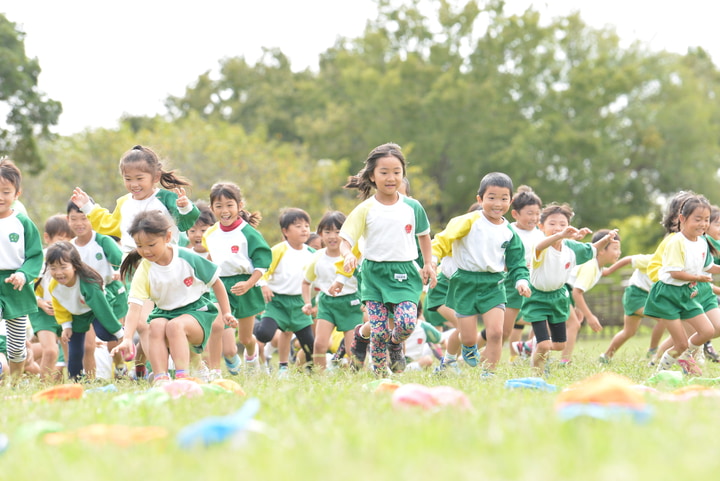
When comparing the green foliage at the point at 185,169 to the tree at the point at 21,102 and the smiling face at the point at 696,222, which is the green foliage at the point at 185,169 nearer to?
the tree at the point at 21,102

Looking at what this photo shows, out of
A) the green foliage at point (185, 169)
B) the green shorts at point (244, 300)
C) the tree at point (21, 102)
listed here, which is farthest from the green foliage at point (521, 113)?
the green shorts at point (244, 300)

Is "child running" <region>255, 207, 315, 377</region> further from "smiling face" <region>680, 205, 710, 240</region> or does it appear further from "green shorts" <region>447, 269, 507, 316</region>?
"smiling face" <region>680, 205, 710, 240</region>

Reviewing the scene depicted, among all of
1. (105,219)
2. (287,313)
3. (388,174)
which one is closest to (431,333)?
(287,313)

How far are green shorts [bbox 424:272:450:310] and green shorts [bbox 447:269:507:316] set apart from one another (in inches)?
66.5

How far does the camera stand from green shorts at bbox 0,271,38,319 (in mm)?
8203

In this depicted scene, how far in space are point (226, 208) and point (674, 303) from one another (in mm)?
4486

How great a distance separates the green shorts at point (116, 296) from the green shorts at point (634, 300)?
19.2ft

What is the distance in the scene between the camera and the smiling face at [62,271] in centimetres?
877

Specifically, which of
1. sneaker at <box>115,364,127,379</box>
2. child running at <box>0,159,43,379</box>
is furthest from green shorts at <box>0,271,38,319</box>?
sneaker at <box>115,364,127,379</box>

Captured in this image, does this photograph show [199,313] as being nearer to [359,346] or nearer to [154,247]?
[154,247]

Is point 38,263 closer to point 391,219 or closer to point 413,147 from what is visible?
point 391,219

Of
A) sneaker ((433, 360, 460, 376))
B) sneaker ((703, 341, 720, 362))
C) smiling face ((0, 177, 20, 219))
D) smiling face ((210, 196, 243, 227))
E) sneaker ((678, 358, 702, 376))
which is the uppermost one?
smiling face ((0, 177, 20, 219))

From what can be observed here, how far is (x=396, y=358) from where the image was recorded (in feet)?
27.5

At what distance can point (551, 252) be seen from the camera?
966cm
